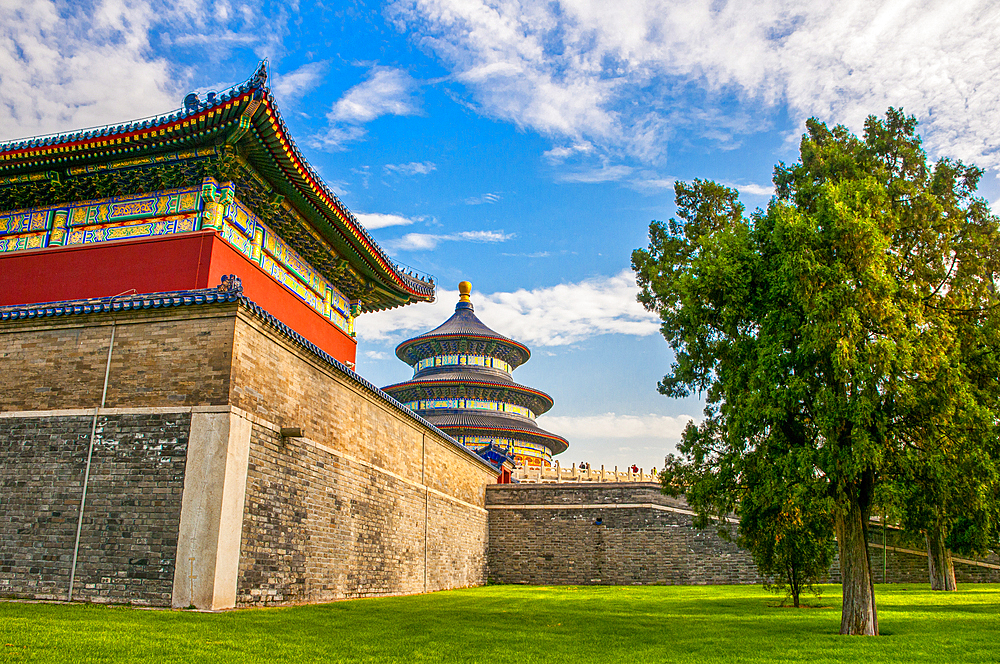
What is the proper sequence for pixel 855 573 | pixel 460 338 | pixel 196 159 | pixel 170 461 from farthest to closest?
pixel 460 338 → pixel 196 159 → pixel 170 461 → pixel 855 573

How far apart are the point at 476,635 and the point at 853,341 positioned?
19.2 feet

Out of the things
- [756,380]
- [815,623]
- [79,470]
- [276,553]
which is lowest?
[815,623]

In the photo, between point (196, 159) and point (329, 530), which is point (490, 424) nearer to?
point (329, 530)

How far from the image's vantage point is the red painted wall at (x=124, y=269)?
38.7ft

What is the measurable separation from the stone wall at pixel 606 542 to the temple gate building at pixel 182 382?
7.17 meters

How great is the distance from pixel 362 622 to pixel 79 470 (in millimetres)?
4604

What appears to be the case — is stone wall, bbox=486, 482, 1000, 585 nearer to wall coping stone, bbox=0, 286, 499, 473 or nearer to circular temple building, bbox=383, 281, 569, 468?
circular temple building, bbox=383, 281, 569, 468

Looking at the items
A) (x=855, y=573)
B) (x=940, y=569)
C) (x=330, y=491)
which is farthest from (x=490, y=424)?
(x=855, y=573)

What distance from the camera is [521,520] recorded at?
22.3m

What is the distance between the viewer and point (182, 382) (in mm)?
10125

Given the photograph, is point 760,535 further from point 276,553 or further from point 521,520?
point 521,520

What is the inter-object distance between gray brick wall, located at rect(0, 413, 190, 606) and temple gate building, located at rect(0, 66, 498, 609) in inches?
1.1

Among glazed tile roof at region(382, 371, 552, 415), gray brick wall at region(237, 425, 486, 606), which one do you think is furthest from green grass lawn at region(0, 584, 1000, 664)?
glazed tile roof at region(382, 371, 552, 415)

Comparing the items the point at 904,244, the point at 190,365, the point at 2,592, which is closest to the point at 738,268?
the point at 904,244
